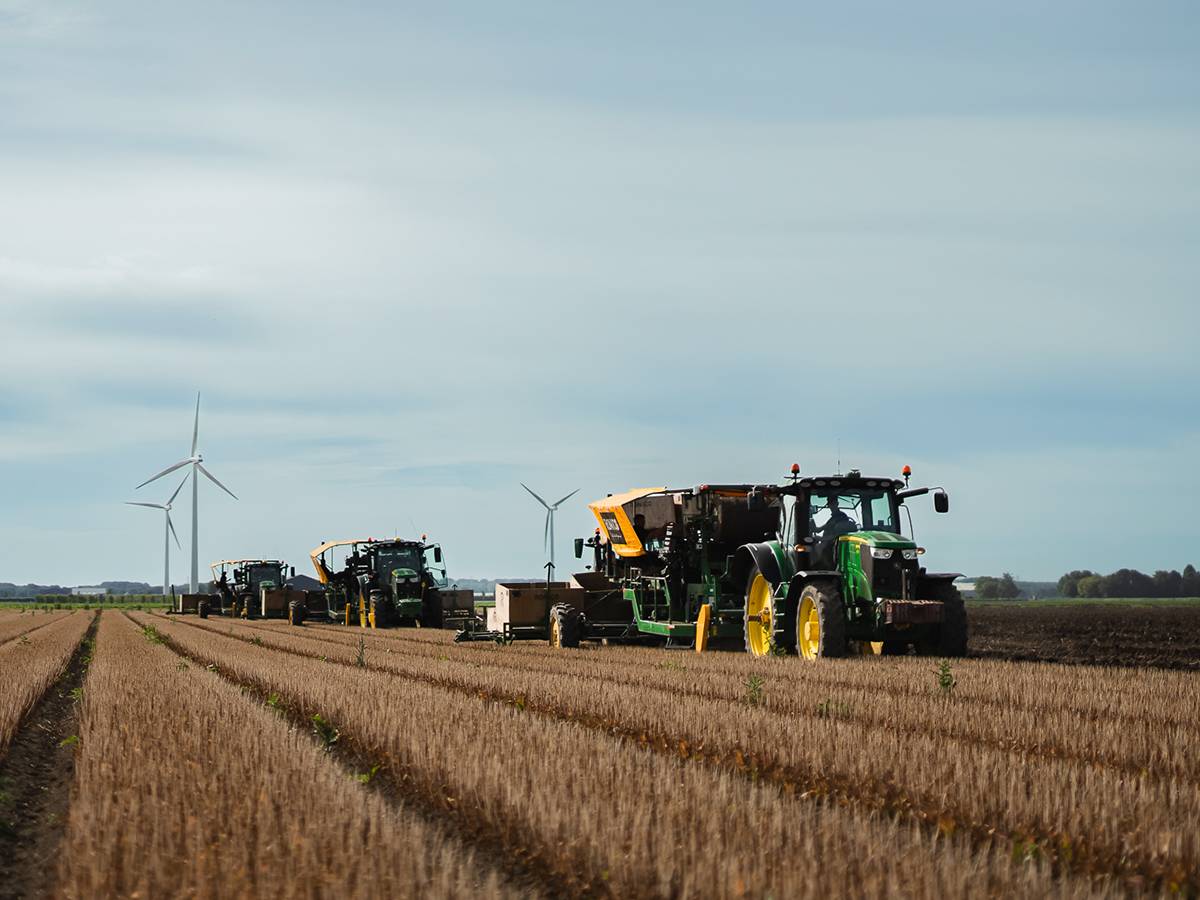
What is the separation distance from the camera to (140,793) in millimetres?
6945

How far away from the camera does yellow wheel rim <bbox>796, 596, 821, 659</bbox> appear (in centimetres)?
1705

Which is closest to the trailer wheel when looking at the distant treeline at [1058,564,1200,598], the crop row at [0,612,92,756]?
the crop row at [0,612,92,756]

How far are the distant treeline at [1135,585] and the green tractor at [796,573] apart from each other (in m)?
103

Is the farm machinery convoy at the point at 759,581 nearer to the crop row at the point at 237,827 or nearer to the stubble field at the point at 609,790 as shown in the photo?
the stubble field at the point at 609,790

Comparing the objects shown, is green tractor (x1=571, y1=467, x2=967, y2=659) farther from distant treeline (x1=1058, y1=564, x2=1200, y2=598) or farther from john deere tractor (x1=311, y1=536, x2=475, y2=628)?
distant treeline (x1=1058, y1=564, x2=1200, y2=598)

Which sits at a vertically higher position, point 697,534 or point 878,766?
point 697,534

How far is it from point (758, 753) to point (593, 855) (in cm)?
285

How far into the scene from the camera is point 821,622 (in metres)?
16.4

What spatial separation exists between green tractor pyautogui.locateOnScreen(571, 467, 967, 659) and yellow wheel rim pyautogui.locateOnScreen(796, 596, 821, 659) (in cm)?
2

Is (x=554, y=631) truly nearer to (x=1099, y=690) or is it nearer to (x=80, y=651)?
(x=80, y=651)

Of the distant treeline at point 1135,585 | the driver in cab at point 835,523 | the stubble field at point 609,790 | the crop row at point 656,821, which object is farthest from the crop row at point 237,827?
the distant treeline at point 1135,585

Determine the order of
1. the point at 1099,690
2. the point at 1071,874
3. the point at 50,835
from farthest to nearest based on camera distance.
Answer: the point at 1099,690, the point at 50,835, the point at 1071,874

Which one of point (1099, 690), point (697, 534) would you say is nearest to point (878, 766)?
point (1099, 690)

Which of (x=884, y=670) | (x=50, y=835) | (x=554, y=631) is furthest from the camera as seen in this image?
(x=554, y=631)
